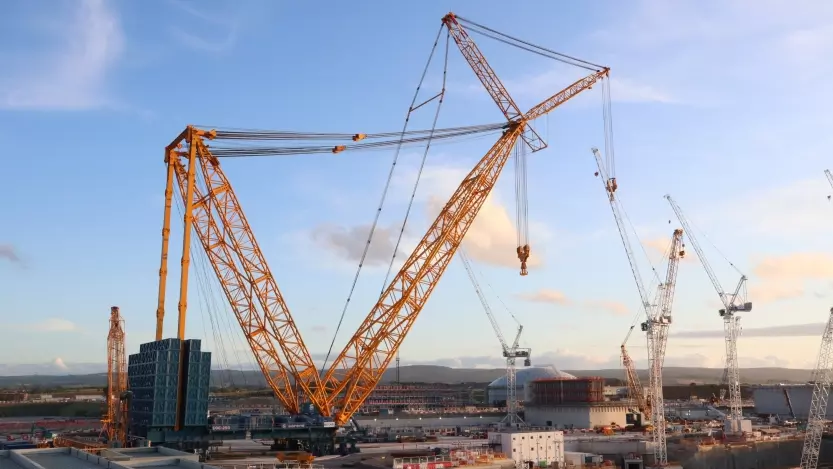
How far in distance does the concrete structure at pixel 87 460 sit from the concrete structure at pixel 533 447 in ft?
147

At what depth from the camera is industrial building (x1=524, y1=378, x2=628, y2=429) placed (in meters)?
151

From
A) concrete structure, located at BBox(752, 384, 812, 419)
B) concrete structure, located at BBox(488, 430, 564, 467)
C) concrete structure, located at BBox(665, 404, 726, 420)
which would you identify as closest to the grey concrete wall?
concrete structure, located at BBox(488, 430, 564, 467)

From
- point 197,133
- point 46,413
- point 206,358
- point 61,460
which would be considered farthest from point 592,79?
point 46,413

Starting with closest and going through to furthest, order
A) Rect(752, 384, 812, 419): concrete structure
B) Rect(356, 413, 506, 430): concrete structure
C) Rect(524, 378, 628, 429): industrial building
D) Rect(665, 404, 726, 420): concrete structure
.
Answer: Rect(356, 413, 506, 430): concrete structure, Rect(524, 378, 628, 429): industrial building, Rect(752, 384, 812, 419): concrete structure, Rect(665, 404, 726, 420): concrete structure

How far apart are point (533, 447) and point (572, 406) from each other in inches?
2939

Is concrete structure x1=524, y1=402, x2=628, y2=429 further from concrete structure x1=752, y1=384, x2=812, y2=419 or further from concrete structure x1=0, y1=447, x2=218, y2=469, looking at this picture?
concrete structure x1=0, y1=447, x2=218, y2=469

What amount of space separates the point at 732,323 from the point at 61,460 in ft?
404

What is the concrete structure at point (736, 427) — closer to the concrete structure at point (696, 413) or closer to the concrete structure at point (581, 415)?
the concrete structure at point (581, 415)

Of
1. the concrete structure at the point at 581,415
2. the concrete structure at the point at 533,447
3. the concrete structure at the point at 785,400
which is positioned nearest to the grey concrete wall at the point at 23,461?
the concrete structure at the point at 533,447

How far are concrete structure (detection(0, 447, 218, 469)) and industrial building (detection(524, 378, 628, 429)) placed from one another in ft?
380

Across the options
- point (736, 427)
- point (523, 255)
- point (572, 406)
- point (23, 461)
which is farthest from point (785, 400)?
point (23, 461)

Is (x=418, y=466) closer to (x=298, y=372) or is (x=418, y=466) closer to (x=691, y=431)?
(x=298, y=372)

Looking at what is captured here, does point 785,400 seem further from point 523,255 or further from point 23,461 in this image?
point 23,461

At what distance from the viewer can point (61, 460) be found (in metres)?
44.7
